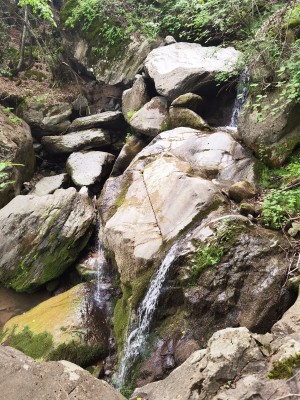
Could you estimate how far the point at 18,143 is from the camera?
33.0 ft

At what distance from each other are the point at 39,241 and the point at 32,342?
7.94ft

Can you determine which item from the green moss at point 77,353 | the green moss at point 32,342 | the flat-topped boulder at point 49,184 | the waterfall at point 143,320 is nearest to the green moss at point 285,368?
the waterfall at point 143,320

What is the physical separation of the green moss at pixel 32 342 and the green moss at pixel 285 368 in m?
4.35

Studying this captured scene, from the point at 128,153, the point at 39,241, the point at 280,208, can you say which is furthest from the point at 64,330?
the point at 128,153

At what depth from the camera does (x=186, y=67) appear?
9602mm

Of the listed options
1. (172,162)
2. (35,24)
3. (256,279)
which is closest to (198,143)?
(172,162)

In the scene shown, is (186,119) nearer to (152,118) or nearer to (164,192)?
(152,118)

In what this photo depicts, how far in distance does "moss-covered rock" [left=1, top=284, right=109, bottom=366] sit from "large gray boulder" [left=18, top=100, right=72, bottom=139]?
7.21 metres

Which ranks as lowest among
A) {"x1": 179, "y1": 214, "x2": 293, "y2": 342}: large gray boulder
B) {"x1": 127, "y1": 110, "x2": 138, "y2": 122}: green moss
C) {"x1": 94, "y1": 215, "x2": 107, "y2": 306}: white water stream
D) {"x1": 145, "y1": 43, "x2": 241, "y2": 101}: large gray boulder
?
{"x1": 94, "y1": 215, "x2": 107, "y2": 306}: white water stream

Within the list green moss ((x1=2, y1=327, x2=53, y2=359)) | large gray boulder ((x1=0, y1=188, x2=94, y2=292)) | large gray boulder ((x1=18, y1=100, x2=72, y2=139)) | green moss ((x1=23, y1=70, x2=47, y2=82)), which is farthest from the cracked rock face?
green moss ((x1=23, y1=70, x2=47, y2=82))

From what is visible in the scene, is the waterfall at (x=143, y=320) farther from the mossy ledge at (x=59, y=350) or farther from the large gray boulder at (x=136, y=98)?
the large gray boulder at (x=136, y=98)

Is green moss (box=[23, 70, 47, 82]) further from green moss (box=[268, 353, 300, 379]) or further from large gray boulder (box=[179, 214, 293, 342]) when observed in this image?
green moss (box=[268, 353, 300, 379])

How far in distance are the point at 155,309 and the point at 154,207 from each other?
2.02 meters

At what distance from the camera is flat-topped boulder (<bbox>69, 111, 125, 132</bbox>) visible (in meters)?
11.5
